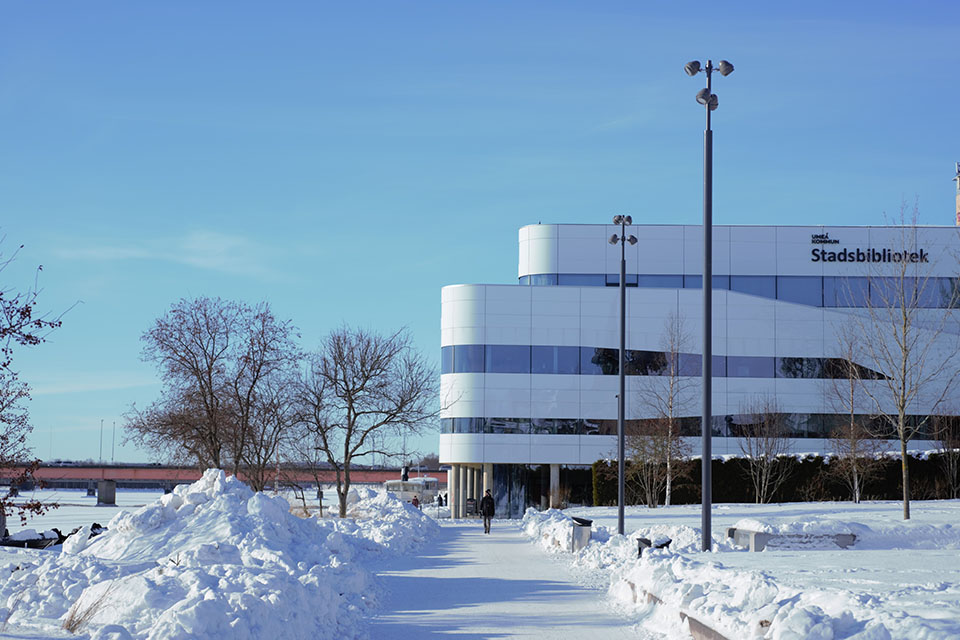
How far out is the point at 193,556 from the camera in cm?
1495

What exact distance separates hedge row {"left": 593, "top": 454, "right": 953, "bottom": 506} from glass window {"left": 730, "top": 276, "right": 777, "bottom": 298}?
41.5 feet

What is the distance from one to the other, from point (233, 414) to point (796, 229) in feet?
117

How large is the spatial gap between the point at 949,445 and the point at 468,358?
81.7 ft

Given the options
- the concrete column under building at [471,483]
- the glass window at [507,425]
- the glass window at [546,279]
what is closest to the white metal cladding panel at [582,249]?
the glass window at [546,279]

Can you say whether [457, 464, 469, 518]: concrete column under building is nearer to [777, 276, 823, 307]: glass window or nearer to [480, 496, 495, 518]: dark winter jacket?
[777, 276, 823, 307]: glass window

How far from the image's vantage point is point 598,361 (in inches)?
2185

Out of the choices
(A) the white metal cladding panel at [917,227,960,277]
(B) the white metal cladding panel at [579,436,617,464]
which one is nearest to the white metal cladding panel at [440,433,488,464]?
(B) the white metal cladding panel at [579,436,617,464]

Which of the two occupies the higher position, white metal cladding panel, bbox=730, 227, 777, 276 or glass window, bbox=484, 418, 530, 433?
white metal cladding panel, bbox=730, 227, 777, 276

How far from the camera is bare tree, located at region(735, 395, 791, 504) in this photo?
47969 millimetres

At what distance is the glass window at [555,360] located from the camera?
181 ft

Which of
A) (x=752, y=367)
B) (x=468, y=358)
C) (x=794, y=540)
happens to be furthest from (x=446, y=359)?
(x=794, y=540)

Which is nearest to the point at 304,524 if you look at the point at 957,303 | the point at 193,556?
the point at 193,556

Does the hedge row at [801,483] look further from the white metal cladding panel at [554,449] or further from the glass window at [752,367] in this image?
the glass window at [752,367]

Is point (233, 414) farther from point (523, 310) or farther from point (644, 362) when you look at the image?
point (644, 362)
